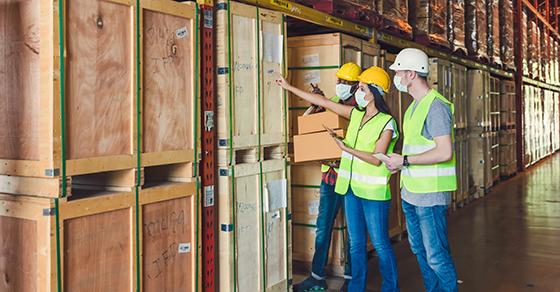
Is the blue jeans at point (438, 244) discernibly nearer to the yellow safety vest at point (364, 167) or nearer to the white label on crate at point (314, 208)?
the yellow safety vest at point (364, 167)

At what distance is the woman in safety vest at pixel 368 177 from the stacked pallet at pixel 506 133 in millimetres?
10850

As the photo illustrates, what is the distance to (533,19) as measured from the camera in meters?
18.2

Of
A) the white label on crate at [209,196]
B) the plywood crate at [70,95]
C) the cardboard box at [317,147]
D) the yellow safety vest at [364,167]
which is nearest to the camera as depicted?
the plywood crate at [70,95]

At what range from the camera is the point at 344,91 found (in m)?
4.68

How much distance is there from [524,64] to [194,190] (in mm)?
15151

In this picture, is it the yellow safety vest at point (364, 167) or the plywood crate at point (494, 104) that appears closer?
the yellow safety vest at point (364, 167)

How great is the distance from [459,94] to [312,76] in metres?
5.46

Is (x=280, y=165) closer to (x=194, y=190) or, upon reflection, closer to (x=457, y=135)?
(x=194, y=190)

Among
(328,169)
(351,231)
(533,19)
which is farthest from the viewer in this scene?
(533,19)

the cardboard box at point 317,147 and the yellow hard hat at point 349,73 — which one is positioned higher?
the yellow hard hat at point 349,73

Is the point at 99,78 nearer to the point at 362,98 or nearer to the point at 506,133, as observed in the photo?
the point at 362,98

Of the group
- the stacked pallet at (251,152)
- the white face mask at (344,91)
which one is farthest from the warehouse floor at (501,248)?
the white face mask at (344,91)

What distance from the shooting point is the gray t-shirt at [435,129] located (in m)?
3.40

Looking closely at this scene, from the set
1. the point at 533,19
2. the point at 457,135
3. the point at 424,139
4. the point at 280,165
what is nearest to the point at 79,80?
the point at 280,165
